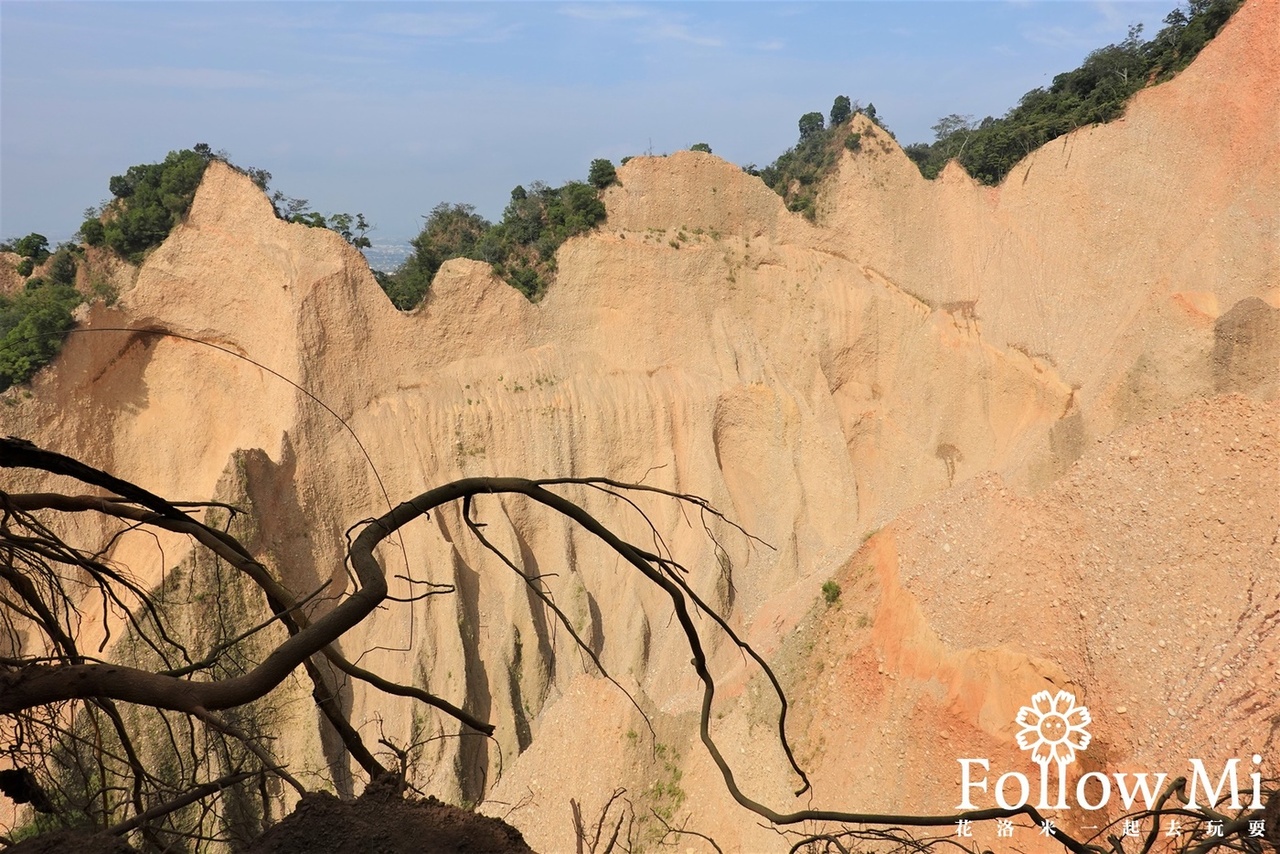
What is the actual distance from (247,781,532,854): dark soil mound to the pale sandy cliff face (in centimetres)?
792

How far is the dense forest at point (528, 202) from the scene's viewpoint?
20.5 metres

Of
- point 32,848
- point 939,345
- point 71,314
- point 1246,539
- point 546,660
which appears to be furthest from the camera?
point 939,345

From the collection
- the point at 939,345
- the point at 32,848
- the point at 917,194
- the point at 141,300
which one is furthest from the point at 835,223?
the point at 32,848

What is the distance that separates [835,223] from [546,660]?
15516 millimetres

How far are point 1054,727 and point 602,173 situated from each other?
1823 centimetres

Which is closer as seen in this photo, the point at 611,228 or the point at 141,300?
the point at 141,300

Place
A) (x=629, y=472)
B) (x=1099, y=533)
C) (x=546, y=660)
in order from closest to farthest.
A: (x=1099, y=533)
(x=546, y=660)
(x=629, y=472)

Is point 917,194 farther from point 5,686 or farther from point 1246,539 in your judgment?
point 5,686

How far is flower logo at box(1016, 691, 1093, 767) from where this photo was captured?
14.0m

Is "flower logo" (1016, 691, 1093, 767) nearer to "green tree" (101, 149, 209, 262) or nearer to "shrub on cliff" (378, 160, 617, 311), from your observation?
"shrub on cliff" (378, 160, 617, 311)

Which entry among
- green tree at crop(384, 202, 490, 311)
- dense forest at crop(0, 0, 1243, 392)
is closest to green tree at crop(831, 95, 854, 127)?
dense forest at crop(0, 0, 1243, 392)

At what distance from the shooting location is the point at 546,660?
22.6 m

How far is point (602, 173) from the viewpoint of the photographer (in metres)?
26.2

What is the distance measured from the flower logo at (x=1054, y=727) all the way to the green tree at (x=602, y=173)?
58.0 feet
